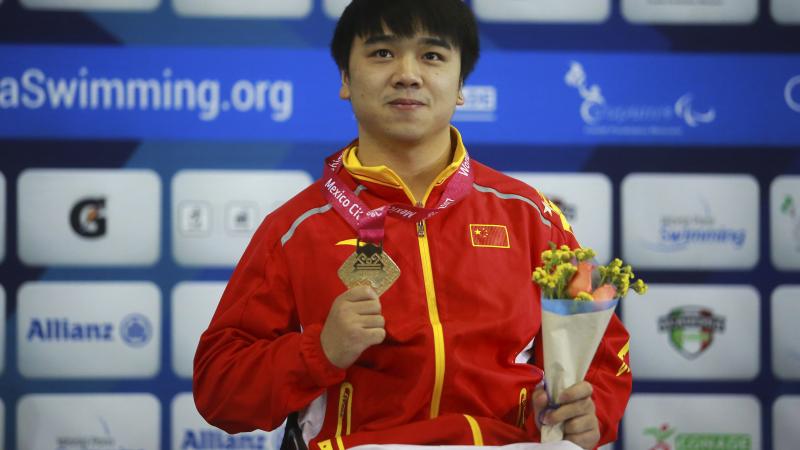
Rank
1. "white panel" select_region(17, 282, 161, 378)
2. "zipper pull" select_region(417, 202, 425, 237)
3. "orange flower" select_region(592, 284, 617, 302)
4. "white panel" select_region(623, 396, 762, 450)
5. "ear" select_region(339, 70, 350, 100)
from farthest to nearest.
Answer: "white panel" select_region(623, 396, 762, 450)
"white panel" select_region(17, 282, 161, 378)
"ear" select_region(339, 70, 350, 100)
"zipper pull" select_region(417, 202, 425, 237)
"orange flower" select_region(592, 284, 617, 302)

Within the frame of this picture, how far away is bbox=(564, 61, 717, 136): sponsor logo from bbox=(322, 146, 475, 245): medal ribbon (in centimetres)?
159

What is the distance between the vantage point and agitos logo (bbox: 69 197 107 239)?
3154 mm

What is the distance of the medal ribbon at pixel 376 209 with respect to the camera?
62.8 inches

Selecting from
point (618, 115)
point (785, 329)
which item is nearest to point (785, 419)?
point (785, 329)

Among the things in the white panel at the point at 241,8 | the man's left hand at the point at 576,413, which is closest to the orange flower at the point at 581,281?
the man's left hand at the point at 576,413

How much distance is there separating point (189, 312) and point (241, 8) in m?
1.00

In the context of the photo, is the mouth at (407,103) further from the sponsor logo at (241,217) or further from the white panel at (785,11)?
the white panel at (785,11)

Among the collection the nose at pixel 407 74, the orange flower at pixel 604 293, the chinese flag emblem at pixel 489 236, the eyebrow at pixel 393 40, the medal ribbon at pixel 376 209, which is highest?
the eyebrow at pixel 393 40

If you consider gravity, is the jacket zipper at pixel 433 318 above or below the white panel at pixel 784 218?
below

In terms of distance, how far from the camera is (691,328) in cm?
323

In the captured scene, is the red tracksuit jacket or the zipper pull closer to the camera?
the red tracksuit jacket

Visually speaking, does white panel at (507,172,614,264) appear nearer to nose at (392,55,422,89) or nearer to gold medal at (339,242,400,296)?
nose at (392,55,422,89)

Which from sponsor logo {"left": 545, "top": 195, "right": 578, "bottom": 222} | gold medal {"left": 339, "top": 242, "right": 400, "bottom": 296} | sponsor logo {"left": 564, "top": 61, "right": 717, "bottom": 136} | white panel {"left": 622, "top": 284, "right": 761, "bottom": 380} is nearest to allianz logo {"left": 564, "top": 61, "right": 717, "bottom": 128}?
sponsor logo {"left": 564, "top": 61, "right": 717, "bottom": 136}

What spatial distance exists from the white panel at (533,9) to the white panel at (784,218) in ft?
2.80
